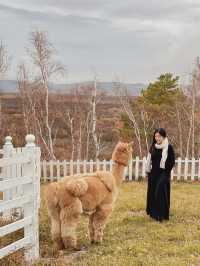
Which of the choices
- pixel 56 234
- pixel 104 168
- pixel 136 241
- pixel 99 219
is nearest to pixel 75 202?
pixel 56 234

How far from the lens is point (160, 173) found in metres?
9.94

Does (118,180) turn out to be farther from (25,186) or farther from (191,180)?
(191,180)

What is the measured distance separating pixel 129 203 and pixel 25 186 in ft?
21.0

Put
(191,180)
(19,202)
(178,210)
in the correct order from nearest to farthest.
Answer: (19,202), (178,210), (191,180)

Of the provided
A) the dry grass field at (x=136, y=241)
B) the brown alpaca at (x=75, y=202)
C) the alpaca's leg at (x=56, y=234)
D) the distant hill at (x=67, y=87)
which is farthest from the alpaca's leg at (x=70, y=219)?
the distant hill at (x=67, y=87)

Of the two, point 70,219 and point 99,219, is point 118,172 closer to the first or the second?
point 99,219

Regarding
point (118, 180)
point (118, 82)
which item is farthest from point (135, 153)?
point (118, 180)

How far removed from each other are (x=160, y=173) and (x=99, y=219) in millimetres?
2898

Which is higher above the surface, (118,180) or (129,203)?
(118,180)

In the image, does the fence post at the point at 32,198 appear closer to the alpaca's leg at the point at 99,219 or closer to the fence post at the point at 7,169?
the alpaca's leg at the point at 99,219

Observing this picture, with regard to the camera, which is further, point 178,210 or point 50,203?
point 178,210

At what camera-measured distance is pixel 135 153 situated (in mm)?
34812

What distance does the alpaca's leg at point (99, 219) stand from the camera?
7.32 m

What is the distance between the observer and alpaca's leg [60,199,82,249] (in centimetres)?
658
